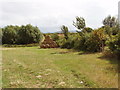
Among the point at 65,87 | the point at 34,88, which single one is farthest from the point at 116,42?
the point at 34,88

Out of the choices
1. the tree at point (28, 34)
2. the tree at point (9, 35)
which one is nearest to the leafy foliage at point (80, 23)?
the tree at point (28, 34)

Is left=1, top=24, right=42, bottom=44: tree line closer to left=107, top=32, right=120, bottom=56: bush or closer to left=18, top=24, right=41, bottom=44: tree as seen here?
left=18, top=24, right=41, bottom=44: tree

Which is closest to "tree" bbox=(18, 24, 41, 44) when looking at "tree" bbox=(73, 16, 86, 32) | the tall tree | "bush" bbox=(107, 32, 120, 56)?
the tall tree

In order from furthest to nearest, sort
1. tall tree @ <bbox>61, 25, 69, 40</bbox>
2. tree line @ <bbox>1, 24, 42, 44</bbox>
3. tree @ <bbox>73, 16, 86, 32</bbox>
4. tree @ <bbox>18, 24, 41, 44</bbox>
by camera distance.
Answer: tree line @ <bbox>1, 24, 42, 44</bbox> < tree @ <bbox>18, 24, 41, 44</bbox> < tall tree @ <bbox>61, 25, 69, 40</bbox> < tree @ <bbox>73, 16, 86, 32</bbox>

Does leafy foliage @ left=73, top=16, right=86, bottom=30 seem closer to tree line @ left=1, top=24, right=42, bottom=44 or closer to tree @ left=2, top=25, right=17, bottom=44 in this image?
tree line @ left=1, top=24, right=42, bottom=44

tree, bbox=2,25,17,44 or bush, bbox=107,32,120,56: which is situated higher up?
tree, bbox=2,25,17,44

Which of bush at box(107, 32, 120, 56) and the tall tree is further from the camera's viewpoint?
the tall tree

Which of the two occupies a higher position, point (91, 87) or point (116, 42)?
point (116, 42)

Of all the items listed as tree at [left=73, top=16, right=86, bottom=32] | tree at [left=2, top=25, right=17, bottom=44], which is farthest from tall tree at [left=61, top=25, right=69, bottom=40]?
tree at [left=2, top=25, right=17, bottom=44]

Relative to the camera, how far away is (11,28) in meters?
28.3

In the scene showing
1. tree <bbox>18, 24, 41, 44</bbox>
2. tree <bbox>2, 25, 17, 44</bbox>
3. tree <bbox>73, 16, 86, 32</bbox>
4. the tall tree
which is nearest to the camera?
tree <bbox>73, 16, 86, 32</bbox>

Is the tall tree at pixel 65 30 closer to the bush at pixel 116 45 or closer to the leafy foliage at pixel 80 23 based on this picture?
the leafy foliage at pixel 80 23

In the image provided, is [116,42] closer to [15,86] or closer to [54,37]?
[15,86]

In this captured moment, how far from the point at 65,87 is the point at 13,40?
26.5 metres
